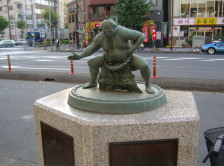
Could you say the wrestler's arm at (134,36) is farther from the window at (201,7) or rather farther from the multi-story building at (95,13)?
the multi-story building at (95,13)

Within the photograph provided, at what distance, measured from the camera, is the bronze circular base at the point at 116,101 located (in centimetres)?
247

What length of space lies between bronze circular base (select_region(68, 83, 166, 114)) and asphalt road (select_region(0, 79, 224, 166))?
1.81 m

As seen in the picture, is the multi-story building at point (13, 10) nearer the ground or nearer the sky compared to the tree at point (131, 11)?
nearer the sky

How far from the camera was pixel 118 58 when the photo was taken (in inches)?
109

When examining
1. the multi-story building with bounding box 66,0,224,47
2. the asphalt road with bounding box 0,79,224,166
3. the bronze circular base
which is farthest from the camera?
the multi-story building with bounding box 66,0,224,47

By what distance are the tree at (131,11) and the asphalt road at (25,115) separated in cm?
1956

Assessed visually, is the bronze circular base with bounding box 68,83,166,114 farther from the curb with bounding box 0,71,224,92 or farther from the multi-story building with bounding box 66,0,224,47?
the multi-story building with bounding box 66,0,224,47

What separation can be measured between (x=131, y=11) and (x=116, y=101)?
25.8 metres

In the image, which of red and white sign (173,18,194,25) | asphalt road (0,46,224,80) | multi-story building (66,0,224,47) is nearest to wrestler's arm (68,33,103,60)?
asphalt road (0,46,224,80)

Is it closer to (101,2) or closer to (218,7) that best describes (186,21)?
(218,7)

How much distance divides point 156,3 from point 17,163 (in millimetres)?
30189

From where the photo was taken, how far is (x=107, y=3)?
3325 centimetres

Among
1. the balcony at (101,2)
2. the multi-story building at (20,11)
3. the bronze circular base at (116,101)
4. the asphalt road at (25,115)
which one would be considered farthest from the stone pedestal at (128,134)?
the multi-story building at (20,11)

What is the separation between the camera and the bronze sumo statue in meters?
2.70
